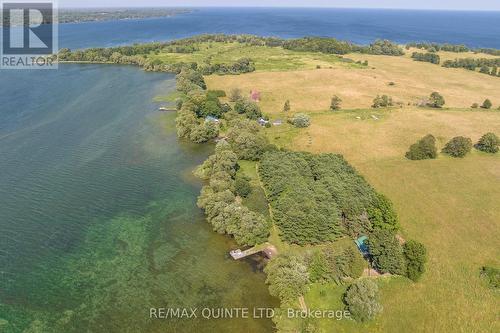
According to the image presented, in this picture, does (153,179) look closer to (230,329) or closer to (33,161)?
(33,161)

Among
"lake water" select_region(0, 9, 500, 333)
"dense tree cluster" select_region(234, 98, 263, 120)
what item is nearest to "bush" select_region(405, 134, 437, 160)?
"dense tree cluster" select_region(234, 98, 263, 120)

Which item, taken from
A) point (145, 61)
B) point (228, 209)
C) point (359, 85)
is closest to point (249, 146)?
point (228, 209)

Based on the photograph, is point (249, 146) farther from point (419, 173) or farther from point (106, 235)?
point (419, 173)

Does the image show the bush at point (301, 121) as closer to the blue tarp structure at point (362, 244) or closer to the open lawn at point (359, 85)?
the open lawn at point (359, 85)

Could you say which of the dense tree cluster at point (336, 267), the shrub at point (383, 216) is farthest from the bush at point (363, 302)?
the shrub at point (383, 216)

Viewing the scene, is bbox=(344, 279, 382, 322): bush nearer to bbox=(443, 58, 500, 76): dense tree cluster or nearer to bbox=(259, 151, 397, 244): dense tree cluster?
bbox=(259, 151, 397, 244): dense tree cluster

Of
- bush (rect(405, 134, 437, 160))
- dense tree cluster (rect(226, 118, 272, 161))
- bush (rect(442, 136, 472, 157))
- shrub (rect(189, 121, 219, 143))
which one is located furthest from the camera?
shrub (rect(189, 121, 219, 143))

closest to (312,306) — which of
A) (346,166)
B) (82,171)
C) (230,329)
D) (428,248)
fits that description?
(230,329)
